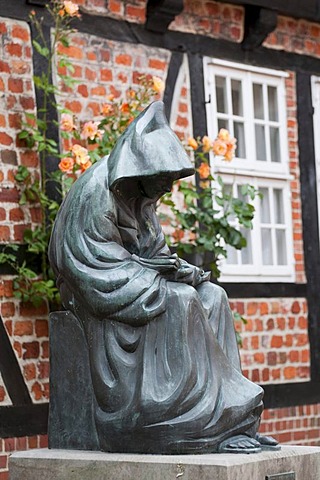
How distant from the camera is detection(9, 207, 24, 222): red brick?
845cm

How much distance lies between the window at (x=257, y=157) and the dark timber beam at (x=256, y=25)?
22 cm

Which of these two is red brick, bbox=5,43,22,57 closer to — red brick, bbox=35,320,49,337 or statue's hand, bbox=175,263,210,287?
red brick, bbox=35,320,49,337

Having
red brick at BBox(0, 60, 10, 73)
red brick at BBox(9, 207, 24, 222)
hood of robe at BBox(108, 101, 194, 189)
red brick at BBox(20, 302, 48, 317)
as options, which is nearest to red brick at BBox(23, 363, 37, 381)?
red brick at BBox(20, 302, 48, 317)

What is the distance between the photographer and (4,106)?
28.0 ft

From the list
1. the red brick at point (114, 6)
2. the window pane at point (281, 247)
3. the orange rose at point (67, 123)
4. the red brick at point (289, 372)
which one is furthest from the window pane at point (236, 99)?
the orange rose at point (67, 123)

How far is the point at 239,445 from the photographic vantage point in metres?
5.86

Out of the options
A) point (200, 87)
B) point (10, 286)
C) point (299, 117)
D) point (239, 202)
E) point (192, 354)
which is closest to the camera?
point (192, 354)

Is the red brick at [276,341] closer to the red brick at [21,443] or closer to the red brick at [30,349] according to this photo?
the red brick at [30,349]

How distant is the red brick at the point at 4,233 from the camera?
27.5 ft

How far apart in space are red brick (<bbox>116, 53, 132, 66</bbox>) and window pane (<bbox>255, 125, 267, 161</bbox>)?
151 centimetres

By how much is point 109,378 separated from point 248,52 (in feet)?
16.5

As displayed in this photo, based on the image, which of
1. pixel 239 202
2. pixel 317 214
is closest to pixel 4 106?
pixel 239 202

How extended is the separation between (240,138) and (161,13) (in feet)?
4.26

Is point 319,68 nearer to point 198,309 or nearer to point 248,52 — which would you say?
point 248,52
